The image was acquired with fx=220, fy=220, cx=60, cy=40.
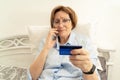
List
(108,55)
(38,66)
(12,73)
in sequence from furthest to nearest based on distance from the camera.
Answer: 1. (108,55)
2. (12,73)
3. (38,66)

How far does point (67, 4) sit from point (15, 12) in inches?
Result: 20.2

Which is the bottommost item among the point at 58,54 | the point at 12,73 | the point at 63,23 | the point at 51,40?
the point at 12,73

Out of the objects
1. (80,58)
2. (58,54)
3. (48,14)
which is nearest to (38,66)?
(58,54)

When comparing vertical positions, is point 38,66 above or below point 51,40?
below

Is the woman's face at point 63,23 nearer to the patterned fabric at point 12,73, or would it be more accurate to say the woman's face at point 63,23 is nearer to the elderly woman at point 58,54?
the elderly woman at point 58,54

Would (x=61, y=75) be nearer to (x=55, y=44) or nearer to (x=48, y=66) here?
(x=48, y=66)

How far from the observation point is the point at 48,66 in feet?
5.49

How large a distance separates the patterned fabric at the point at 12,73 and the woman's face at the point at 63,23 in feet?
1.47

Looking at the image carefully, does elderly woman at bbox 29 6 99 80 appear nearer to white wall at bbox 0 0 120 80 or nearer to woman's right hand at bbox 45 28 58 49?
woman's right hand at bbox 45 28 58 49

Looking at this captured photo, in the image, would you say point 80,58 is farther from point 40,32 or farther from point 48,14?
point 48,14

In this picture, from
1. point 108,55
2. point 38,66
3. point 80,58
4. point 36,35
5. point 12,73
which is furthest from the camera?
point 108,55

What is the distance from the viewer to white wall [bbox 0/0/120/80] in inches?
84.1

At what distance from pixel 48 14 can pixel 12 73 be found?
0.70m

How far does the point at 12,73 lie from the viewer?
5.88 feet
